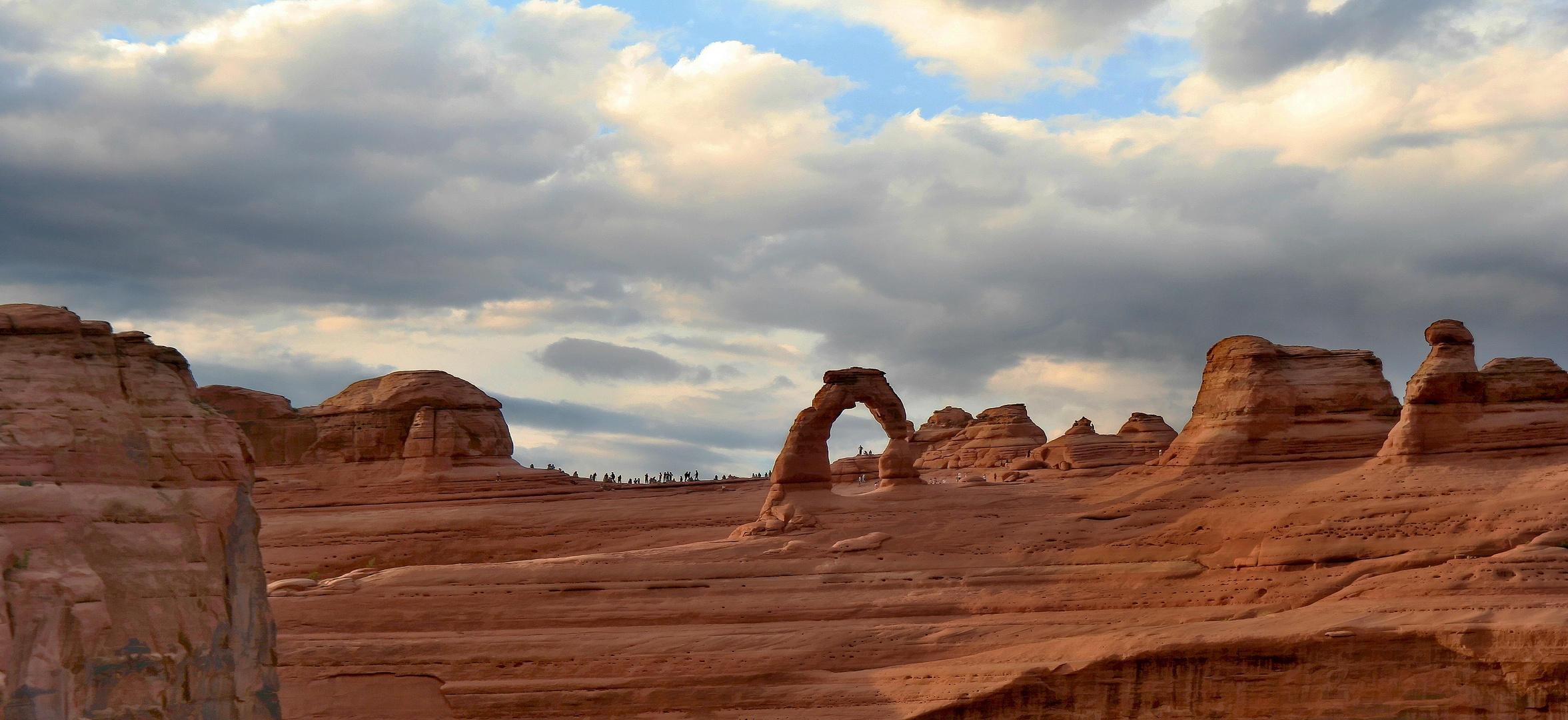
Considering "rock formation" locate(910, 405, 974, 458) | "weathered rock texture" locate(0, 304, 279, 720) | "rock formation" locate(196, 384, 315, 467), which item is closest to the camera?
"weathered rock texture" locate(0, 304, 279, 720)

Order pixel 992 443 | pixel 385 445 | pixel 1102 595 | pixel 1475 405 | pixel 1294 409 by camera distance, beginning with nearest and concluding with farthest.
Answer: pixel 1102 595, pixel 1475 405, pixel 1294 409, pixel 385 445, pixel 992 443

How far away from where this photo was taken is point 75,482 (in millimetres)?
15516

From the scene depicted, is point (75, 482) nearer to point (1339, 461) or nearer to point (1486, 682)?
point (1486, 682)

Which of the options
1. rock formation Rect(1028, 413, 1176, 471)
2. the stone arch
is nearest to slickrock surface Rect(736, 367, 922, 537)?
the stone arch

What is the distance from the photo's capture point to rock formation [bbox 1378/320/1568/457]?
31359mm

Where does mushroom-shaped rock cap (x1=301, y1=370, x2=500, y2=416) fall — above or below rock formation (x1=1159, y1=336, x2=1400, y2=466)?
above

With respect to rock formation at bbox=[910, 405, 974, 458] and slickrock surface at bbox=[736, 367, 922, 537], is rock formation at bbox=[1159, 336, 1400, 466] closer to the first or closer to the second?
A: slickrock surface at bbox=[736, 367, 922, 537]

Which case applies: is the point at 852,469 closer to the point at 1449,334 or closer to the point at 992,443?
the point at 992,443

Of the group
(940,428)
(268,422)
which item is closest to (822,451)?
(268,422)

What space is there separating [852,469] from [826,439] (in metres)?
15.4

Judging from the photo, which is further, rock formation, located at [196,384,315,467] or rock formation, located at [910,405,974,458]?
rock formation, located at [910,405,974,458]

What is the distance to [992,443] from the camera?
193ft

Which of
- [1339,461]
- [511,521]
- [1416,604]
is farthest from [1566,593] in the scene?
[511,521]

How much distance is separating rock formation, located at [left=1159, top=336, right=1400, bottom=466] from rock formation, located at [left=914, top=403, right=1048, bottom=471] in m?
21.0
